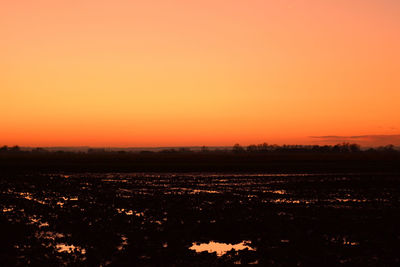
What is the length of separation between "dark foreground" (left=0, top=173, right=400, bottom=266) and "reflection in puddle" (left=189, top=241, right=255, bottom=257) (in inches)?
5.3

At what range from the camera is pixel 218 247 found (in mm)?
14891

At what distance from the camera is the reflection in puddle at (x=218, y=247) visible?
566 inches

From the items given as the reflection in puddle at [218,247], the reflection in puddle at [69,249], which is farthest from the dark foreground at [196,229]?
the reflection in puddle at [218,247]

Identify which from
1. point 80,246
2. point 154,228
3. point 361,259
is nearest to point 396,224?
point 361,259

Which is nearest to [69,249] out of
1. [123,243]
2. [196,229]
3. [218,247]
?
[123,243]

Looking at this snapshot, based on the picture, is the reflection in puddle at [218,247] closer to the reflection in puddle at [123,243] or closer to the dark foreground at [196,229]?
the dark foreground at [196,229]

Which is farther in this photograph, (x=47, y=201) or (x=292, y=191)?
(x=292, y=191)

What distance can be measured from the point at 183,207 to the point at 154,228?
689 cm

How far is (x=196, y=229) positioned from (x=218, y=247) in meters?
3.22

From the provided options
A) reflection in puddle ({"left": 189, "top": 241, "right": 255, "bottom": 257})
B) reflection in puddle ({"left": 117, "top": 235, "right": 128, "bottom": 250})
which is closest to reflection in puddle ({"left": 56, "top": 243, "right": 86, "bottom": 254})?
reflection in puddle ({"left": 117, "top": 235, "right": 128, "bottom": 250})

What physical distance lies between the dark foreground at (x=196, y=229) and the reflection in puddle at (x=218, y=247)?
0.13m

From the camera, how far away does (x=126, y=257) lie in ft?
42.8

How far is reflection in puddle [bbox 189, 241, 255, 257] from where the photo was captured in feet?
47.1

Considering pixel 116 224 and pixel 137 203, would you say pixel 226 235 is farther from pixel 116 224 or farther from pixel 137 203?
pixel 137 203
